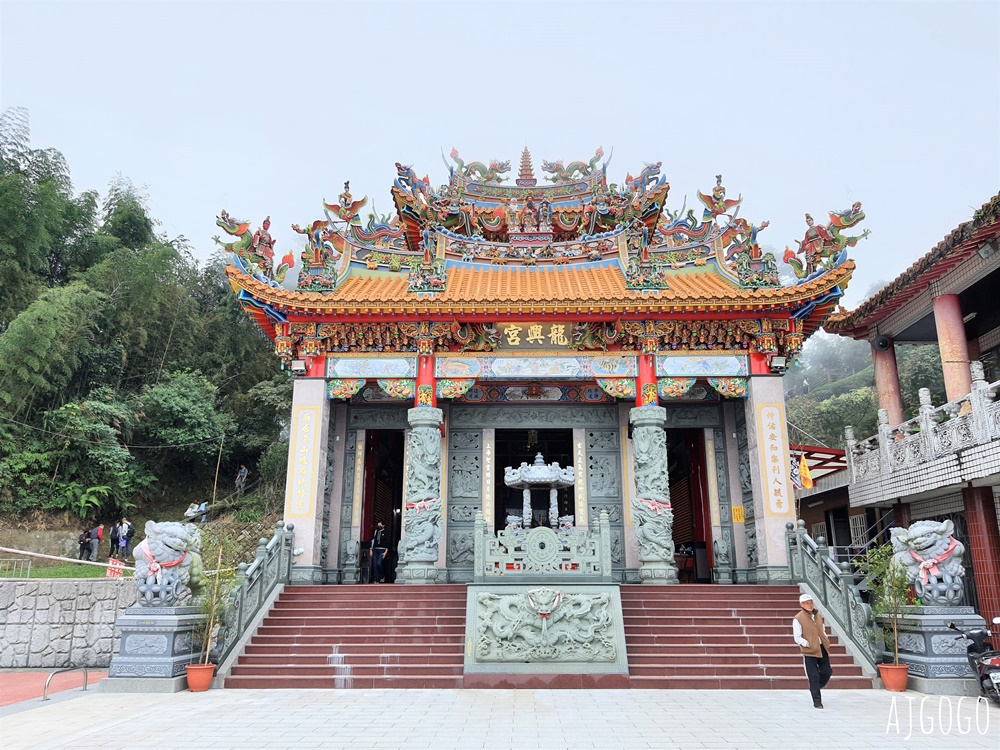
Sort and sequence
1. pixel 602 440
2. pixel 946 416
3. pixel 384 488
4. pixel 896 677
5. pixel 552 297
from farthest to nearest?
pixel 384 488, pixel 602 440, pixel 946 416, pixel 552 297, pixel 896 677

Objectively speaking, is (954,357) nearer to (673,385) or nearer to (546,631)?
(673,385)

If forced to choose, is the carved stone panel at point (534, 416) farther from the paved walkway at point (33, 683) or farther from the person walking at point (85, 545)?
the person walking at point (85, 545)

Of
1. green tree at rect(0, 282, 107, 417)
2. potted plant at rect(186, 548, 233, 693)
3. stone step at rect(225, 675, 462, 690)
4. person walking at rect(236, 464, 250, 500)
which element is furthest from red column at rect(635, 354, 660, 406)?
green tree at rect(0, 282, 107, 417)

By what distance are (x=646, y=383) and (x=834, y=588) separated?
4.06 meters

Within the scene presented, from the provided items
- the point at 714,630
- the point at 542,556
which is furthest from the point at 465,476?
the point at 714,630

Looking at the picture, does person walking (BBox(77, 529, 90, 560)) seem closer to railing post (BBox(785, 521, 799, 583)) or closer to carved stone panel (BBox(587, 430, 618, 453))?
carved stone panel (BBox(587, 430, 618, 453))

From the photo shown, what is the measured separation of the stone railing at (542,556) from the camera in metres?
8.36

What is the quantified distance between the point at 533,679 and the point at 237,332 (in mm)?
20265

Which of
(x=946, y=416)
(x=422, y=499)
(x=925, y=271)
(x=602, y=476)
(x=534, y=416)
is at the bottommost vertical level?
(x=422, y=499)

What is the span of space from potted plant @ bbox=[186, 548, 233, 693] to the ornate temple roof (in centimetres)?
1102

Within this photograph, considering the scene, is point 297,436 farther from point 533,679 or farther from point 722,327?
point 722,327

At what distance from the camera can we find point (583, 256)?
1305 centimetres

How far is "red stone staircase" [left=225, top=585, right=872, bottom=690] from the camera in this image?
7.41 m

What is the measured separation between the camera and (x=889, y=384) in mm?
12867
